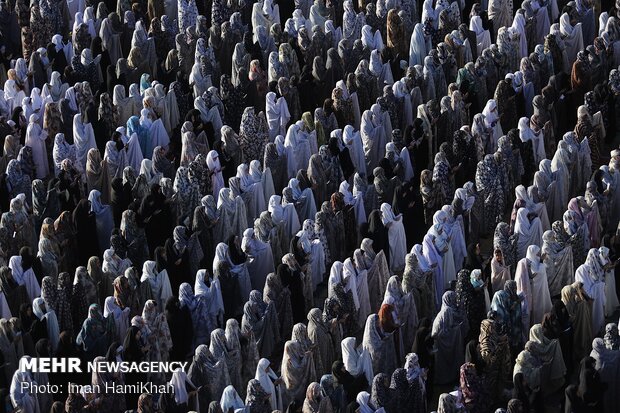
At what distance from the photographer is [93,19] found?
95.9 feet

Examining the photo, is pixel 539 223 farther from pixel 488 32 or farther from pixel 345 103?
pixel 488 32

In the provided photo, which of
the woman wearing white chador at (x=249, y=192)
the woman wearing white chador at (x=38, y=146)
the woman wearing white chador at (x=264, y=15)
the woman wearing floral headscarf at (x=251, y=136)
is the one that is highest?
the woman wearing white chador at (x=264, y=15)

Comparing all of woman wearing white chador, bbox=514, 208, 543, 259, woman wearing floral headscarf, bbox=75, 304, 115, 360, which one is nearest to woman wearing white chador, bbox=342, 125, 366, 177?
woman wearing white chador, bbox=514, 208, 543, 259

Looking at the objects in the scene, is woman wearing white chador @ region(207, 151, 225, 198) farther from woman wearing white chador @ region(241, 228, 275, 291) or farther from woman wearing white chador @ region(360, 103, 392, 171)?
woman wearing white chador @ region(360, 103, 392, 171)

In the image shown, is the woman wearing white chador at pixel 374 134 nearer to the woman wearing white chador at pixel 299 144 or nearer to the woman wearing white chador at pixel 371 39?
the woman wearing white chador at pixel 299 144

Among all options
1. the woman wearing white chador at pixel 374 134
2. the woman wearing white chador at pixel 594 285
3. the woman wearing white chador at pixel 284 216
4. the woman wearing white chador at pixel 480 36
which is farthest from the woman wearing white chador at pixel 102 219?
the woman wearing white chador at pixel 480 36

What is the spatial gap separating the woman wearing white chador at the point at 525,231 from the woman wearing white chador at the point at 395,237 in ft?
4.83

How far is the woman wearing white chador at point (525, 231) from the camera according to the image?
22.9 metres

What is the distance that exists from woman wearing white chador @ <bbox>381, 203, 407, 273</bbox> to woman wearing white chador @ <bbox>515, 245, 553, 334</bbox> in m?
1.96

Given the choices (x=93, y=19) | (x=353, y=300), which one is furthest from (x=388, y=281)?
(x=93, y=19)

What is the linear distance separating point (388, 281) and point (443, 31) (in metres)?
8.05

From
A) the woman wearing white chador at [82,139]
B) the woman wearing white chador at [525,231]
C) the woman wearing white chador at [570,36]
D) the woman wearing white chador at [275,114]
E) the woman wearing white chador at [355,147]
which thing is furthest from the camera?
the woman wearing white chador at [570,36]

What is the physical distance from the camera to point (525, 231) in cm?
2292

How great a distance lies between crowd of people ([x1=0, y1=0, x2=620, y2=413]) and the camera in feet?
67.4
